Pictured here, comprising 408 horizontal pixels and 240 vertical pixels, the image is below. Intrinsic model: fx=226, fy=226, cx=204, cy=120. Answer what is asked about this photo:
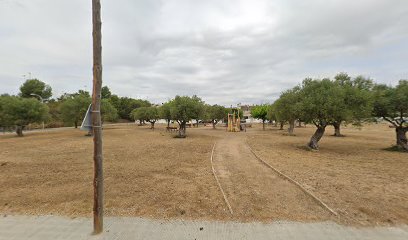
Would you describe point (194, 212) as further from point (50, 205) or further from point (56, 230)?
point (50, 205)

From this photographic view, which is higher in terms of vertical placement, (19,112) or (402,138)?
(19,112)

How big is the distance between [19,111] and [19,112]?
0.49 ft

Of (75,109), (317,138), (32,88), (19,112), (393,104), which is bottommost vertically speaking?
(317,138)

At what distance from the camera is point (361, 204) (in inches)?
234

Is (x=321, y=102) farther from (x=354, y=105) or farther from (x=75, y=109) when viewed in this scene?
(x=75, y=109)

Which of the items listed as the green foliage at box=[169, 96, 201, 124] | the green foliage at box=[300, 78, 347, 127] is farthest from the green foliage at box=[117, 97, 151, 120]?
the green foliage at box=[300, 78, 347, 127]

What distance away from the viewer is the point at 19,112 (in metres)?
31.4

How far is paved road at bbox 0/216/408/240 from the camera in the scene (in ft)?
14.4

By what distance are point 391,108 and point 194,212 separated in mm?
16844

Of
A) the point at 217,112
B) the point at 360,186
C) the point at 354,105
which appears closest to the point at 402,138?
the point at 354,105

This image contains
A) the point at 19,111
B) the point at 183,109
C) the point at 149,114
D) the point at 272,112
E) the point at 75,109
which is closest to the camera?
the point at 183,109

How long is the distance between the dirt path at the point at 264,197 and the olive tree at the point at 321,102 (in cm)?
760

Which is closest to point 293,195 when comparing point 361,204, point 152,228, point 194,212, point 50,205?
point 361,204

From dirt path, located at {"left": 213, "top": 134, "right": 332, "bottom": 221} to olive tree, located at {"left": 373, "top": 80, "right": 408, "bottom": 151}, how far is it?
1198cm
